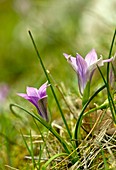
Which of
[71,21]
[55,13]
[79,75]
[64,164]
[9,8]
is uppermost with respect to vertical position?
[9,8]

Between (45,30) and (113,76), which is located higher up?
(45,30)

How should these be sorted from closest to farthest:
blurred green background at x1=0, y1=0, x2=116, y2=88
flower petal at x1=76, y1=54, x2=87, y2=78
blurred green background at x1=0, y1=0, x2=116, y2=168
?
flower petal at x1=76, y1=54, x2=87, y2=78
blurred green background at x1=0, y1=0, x2=116, y2=168
blurred green background at x1=0, y1=0, x2=116, y2=88

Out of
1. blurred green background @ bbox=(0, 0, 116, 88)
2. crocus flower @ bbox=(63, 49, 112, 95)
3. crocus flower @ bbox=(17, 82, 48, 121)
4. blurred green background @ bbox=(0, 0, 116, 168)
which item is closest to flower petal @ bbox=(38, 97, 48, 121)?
crocus flower @ bbox=(17, 82, 48, 121)

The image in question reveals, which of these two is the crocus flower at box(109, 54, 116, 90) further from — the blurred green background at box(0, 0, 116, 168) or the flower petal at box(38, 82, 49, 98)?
the blurred green background at box(0, 0, 116, 168)

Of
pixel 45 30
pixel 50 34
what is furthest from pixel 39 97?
pixel 45 30

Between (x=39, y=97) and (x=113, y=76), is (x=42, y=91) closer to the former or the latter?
(x=39, y=97)

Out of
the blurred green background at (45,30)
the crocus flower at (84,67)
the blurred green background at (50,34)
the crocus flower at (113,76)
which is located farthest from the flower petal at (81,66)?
the blurred green background at (45,30)

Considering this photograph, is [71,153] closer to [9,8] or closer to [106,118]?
[106,118]

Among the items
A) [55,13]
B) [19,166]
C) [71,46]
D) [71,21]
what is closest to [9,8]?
[55,13]
